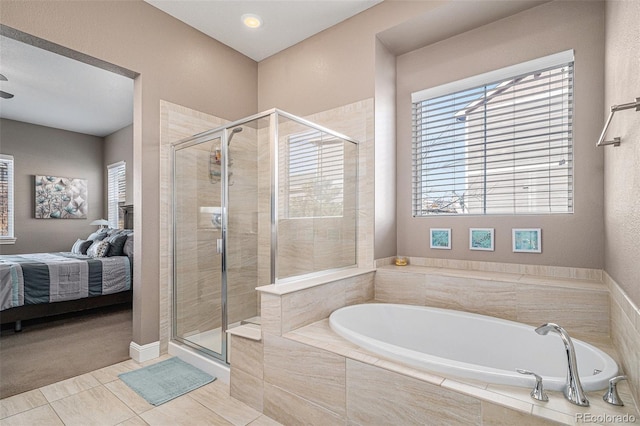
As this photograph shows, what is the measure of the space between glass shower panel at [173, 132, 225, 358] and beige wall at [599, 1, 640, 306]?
2.35 meters

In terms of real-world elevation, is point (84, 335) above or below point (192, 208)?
below

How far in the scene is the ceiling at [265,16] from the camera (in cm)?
261

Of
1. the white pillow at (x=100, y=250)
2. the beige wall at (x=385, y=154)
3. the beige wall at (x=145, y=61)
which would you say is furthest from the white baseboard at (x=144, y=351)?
the white pillow at (x=100, y=250)

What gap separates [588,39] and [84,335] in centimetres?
475

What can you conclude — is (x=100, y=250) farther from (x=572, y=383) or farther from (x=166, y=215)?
(x=572, y=383)

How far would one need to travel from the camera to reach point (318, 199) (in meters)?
2.69

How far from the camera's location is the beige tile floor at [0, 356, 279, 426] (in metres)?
1.78

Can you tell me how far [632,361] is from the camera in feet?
4.03

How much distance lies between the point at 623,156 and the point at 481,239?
3.80 feet

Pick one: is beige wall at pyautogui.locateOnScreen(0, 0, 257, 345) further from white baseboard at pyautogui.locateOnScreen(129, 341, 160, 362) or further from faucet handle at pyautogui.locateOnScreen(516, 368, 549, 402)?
faucet handle at pyautogui.locateOnScreen(516, 368, 549, 402)

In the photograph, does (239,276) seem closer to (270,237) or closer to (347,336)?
(270,237)

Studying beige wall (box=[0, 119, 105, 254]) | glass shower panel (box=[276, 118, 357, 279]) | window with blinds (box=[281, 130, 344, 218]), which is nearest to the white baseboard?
glass shower panel (box=[276, 118, 357, 279])

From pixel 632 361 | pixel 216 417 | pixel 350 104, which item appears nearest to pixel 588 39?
pixel 350 104

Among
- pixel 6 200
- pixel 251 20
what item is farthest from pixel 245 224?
pixel 6 200
